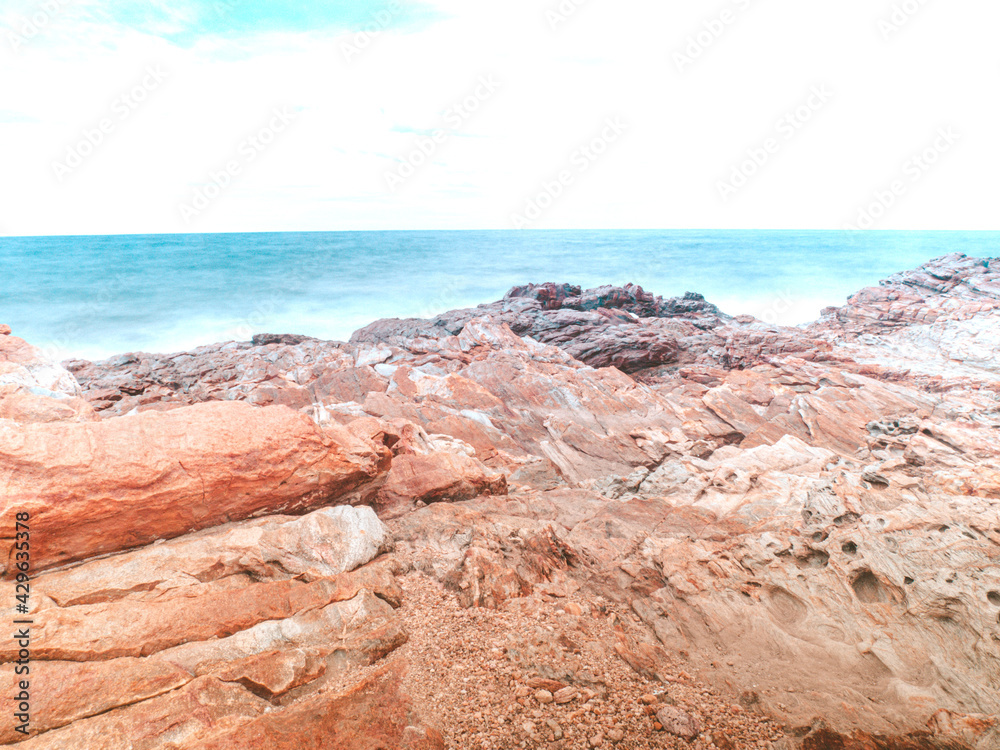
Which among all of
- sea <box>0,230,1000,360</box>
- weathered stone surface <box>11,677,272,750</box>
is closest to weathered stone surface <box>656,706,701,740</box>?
weathered stone surface <box>11,677,272,750</box>

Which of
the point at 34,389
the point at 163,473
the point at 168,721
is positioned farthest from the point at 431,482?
the point at 34,389

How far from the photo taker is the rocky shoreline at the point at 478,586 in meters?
4.44


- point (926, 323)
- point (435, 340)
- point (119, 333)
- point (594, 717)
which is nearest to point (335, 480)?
point (594, 717)

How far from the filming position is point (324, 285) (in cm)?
5700

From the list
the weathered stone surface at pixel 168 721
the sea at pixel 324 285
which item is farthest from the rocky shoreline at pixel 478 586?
the sea at pixel 324 285

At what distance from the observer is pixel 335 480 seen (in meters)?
7.40

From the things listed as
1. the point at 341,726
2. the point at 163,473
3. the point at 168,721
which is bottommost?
the point at 341,726

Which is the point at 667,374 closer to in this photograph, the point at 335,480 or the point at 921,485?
the point at 921,485

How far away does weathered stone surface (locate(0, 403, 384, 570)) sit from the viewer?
515 cm

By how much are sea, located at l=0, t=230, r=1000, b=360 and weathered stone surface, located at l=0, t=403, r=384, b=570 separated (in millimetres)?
31896

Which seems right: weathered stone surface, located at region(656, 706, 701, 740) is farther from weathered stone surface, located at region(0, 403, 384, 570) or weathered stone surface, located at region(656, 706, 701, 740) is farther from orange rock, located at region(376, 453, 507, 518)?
weathered stone surface, located at region(0, 403, 384, 570)

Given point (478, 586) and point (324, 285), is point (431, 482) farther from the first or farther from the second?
point (324, 285)

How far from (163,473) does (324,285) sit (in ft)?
181

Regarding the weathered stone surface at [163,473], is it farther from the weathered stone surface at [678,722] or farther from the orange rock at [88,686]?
the weathered stone surface at [678,722]
